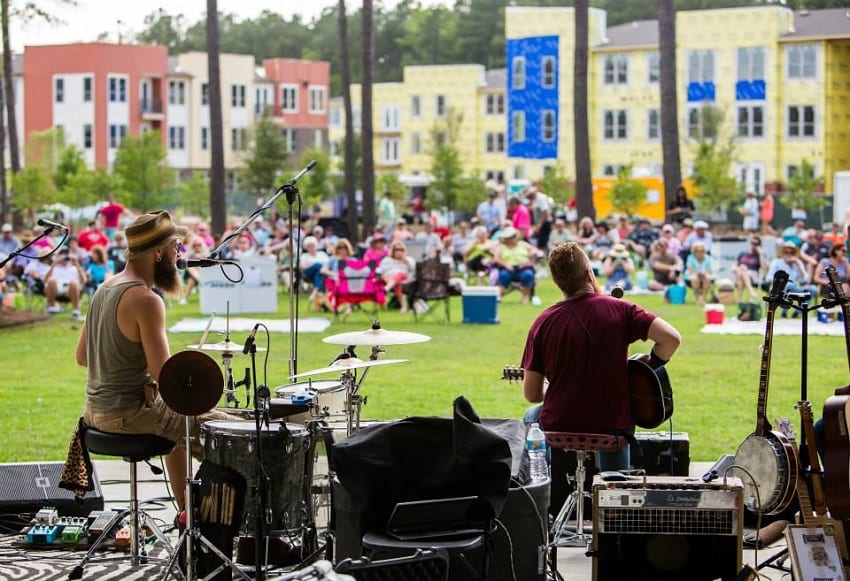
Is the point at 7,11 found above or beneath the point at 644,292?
above

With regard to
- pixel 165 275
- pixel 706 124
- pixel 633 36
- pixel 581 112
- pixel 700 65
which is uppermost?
pixel 633 36

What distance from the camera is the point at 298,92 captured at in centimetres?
8038

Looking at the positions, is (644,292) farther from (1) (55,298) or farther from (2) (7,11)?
(2) (7,11)

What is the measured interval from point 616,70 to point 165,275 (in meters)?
56.0

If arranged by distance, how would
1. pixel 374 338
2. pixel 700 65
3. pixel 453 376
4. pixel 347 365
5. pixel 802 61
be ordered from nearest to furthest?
pixel 347 365
pixel 374 338
pixel 453 376
pixel 802 61
pixel 700 65

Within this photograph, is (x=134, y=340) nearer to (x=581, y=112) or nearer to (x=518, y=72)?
(x=581, y=112)

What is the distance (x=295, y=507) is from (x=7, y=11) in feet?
93.8

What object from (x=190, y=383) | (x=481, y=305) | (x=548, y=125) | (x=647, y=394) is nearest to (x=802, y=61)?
(x=548, y=125)

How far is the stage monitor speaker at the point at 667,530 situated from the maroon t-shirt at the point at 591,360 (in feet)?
2.34

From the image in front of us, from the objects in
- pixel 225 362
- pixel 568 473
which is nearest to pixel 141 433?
pixel 225 362

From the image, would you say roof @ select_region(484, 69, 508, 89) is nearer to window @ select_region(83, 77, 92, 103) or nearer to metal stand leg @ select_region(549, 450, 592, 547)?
window @ select_region(83, 77, 92, 103)

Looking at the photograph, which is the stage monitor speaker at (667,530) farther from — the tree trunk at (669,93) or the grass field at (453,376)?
the tree trunk at (669,93)

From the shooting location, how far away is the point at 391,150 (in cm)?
7681

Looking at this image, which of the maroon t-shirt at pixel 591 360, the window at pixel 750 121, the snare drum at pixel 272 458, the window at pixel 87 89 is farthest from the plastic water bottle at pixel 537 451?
the window at pixel 87 89
